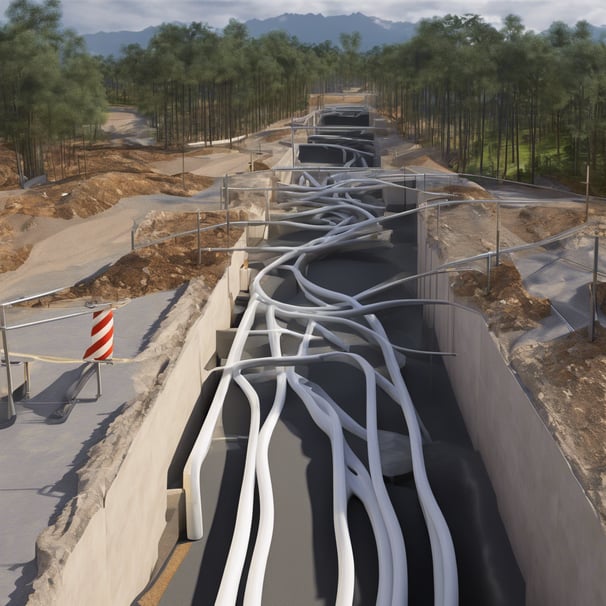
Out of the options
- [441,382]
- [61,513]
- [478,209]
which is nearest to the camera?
[61,513]

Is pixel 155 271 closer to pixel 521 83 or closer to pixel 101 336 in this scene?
pixel 101 336

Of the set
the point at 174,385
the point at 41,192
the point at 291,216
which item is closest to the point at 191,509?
the point at 174,385

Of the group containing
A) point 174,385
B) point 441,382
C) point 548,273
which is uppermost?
point 548,273

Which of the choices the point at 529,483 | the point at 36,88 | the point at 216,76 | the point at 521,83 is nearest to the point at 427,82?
the point at 521,83

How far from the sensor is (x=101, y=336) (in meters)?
12.1

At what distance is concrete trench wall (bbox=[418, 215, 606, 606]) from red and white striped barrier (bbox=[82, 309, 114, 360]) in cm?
570

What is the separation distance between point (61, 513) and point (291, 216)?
20.7m

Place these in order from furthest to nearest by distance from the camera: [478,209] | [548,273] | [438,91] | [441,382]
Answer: [438,91], [478,209], [441,382], [548,273]

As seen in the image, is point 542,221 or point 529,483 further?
point 542,221

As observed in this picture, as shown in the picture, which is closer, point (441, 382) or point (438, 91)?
point (441, 382)

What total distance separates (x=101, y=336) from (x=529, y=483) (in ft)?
20.1

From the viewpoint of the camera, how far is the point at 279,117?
96312 millimetres

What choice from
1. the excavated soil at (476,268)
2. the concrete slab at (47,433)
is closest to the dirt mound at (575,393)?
the excavated soil at (476,268)

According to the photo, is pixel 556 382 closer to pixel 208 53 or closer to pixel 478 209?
pixel 478 209
